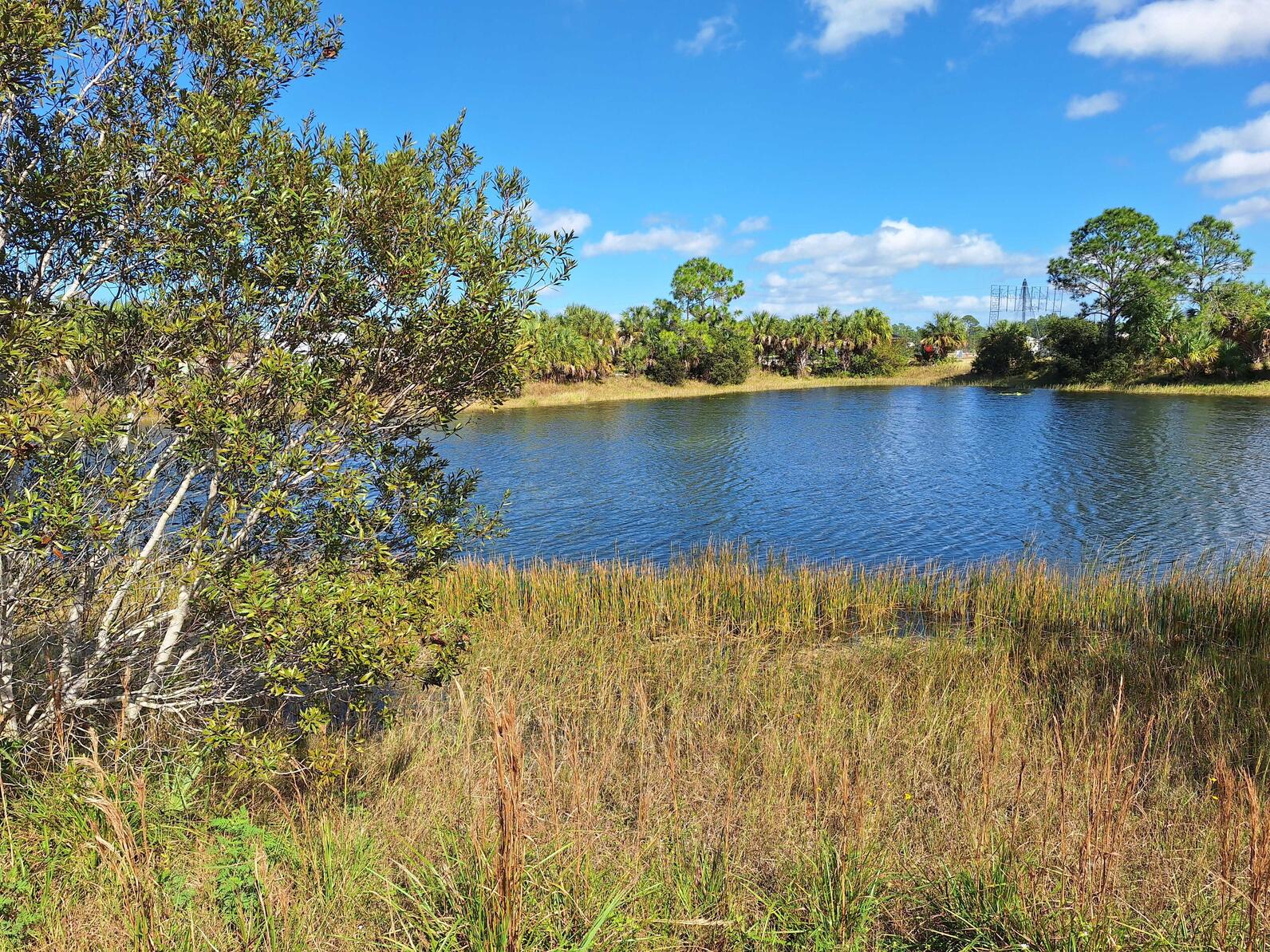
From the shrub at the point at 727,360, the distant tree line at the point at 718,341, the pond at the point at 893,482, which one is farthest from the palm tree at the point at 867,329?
the pond at the point at 893,482

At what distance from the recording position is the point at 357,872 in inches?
141

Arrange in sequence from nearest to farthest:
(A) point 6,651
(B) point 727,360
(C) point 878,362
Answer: (A) point 6,651 < (B) point 727,360 < (C) point 878,362

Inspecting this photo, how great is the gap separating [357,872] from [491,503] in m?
17.8

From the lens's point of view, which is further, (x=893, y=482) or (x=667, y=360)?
(x=667, y=360)

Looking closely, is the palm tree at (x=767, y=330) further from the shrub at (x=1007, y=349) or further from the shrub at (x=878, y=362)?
the shrub at (x=1007, y=349)

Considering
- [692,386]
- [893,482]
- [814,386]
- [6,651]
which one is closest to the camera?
[6,651]

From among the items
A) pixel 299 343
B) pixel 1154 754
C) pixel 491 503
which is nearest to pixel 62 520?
pixel 299 343

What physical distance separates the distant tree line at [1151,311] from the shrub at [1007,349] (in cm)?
48

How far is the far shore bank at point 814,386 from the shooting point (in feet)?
173

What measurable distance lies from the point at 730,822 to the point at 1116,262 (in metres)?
74.3

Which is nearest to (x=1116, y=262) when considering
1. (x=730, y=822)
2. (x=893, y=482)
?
(x=893, y=482)

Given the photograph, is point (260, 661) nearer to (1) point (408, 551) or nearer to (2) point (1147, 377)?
(1) point (408, 551)

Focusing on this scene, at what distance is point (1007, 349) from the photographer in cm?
7094

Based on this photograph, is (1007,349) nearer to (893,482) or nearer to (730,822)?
(893,482)
